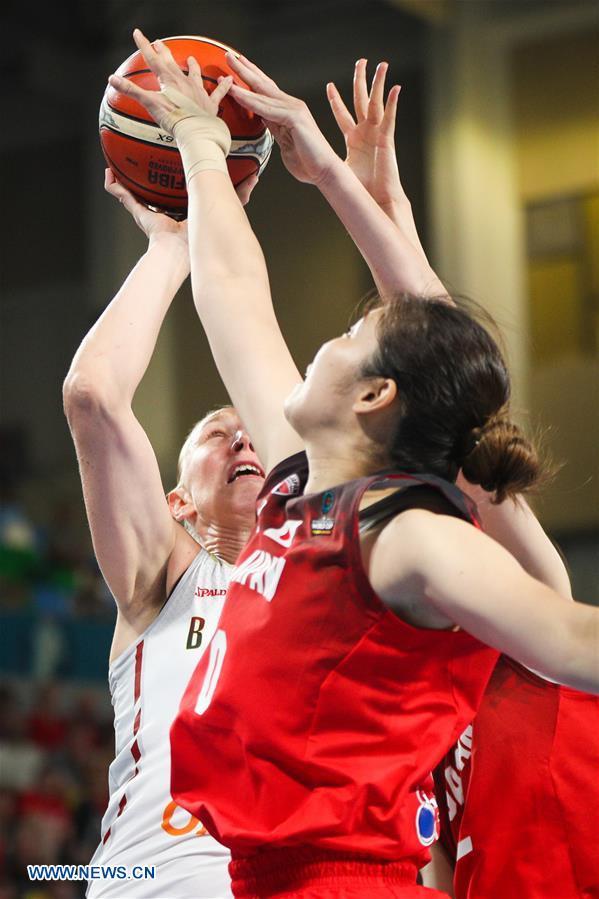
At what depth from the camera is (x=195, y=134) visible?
2453mm

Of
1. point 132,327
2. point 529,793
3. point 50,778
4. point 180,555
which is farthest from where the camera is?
point 50,778

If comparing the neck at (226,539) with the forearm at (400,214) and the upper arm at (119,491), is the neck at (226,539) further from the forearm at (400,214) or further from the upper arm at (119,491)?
the forearm at (400,214)

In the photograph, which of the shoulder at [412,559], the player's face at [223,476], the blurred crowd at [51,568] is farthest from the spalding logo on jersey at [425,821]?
the blurred crowd at [51,568]

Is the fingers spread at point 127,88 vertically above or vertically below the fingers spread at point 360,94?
above

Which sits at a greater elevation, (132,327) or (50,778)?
(132,327)

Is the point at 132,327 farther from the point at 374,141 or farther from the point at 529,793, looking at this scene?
the point at 529,793

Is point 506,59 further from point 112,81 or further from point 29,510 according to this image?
point 112,81

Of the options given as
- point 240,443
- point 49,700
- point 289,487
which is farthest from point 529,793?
point 49,700

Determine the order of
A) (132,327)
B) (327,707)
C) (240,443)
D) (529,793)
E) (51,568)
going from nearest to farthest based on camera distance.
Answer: (327,707) → (529,793) → (132,327) → (240,443) → (51,568)

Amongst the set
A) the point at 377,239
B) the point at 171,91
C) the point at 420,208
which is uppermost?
the point at 171,91

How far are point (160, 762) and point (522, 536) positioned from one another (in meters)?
0.87

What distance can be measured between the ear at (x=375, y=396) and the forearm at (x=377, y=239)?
66cm

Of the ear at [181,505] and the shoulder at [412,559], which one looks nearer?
the shoulder at [412,559]

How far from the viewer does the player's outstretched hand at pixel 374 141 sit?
289 cm
